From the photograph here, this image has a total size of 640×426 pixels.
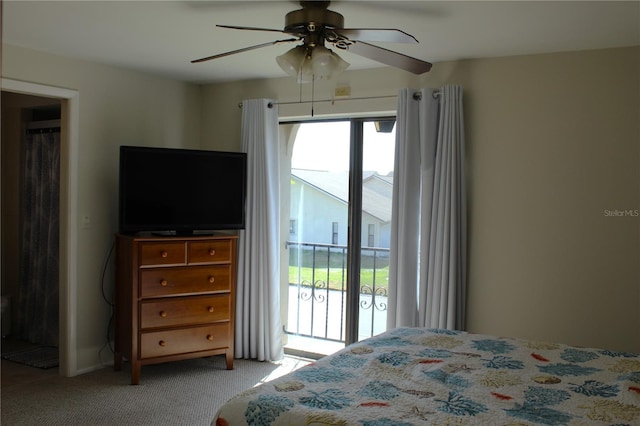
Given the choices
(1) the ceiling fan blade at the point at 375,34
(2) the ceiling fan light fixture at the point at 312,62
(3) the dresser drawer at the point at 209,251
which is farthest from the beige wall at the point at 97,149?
(1) the ceiling fan blade at the point at 375,34

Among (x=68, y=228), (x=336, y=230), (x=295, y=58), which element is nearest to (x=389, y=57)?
(x=295, y=58)

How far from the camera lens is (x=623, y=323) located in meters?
3.47

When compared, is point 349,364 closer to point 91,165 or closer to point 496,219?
point 496,219

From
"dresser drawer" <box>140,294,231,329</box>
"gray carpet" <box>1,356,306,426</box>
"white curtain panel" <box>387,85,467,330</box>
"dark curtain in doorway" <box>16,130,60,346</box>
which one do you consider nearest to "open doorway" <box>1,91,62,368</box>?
"dark curtain in doorway" <box>16,130,60,346</box>

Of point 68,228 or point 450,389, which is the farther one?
point 68,228

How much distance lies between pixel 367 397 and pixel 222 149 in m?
3.40

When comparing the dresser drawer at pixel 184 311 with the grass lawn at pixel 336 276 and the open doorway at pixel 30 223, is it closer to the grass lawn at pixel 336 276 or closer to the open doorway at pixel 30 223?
the grass lawn at pixel 336 276

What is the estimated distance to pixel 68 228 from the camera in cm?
421

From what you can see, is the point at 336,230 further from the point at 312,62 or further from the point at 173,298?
the point at 312,62

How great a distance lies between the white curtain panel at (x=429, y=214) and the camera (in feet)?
12.7

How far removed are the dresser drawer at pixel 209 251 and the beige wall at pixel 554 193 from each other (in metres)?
1.79

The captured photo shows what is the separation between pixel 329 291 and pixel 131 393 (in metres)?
1.72

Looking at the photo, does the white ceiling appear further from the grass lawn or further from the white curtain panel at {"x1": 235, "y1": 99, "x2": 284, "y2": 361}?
the grass lawn

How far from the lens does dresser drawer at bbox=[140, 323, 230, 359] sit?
4082 millimetres
